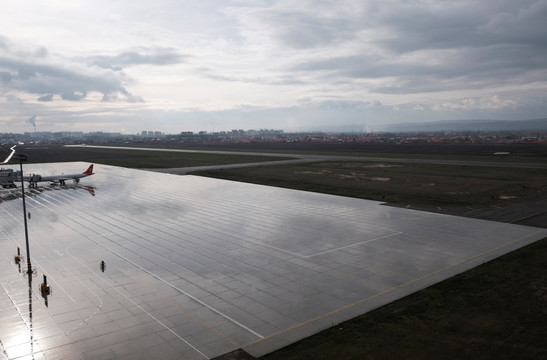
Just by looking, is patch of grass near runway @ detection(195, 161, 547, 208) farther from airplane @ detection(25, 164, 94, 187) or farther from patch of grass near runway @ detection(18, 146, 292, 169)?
patch of grass near runway @ detection(18, 146, 292, 169)

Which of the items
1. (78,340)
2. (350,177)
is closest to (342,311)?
(78,340)

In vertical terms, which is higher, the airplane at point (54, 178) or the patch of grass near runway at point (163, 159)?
the patch of grass near runway at point (163, 159)

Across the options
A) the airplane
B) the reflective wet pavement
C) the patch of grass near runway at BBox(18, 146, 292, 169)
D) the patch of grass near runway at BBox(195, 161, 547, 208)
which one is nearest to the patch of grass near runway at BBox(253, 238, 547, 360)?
the reflective wet pavement

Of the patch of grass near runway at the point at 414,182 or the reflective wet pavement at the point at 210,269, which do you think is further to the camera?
the patch of grass near runway at the point at 414,182

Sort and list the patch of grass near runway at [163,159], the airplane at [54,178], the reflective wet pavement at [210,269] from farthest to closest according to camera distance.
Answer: the patch of grass near runway at [163,159] → the airplane at [54,178] → the reflective wet pavement at [210,269]

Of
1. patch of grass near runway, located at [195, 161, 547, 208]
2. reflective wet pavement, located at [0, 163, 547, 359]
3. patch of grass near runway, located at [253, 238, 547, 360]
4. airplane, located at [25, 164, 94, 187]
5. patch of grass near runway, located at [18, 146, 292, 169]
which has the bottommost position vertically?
patch of grass near runway, located at [253, 238, 547, 360]

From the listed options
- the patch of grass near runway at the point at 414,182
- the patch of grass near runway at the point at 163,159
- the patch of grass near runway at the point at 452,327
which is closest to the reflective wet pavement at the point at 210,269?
the patch of grass near runway at the point at 452,327

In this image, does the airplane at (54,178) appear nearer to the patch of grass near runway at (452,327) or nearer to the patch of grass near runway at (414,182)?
the patch of grass near runway at (414,182)

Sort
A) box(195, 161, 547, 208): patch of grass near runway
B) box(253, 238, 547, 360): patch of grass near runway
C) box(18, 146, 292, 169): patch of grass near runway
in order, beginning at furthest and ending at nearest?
box(18, 146, 292, 169): patch of grass near runway
box(195, 161, 547, 208): patch of grass near runway
box(253, 238, 547, 360): patch of grass near runway
